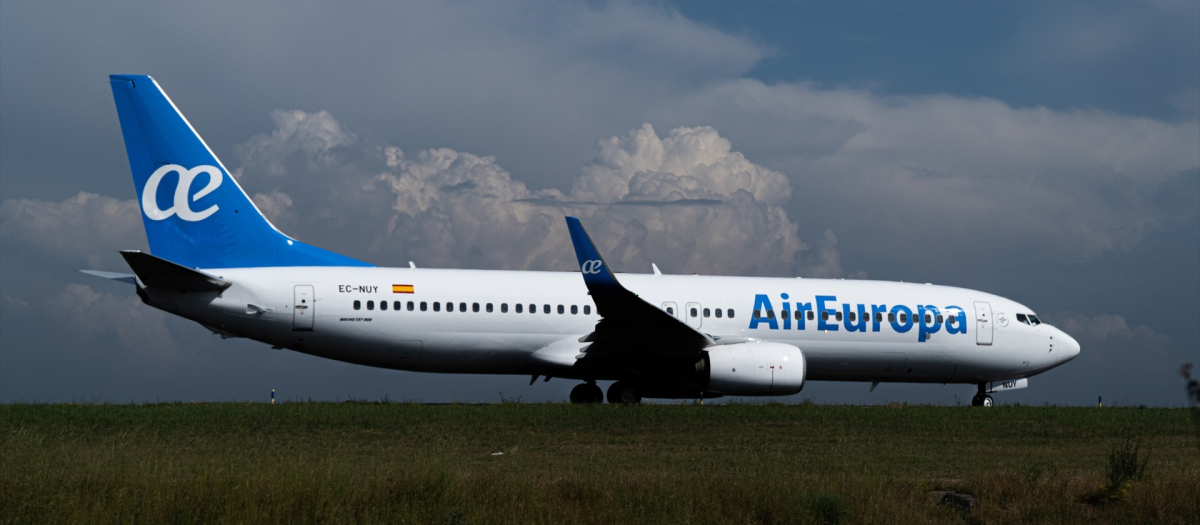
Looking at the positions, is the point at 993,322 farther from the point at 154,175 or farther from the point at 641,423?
the point at 154,175

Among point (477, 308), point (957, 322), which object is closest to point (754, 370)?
point (477, 308)

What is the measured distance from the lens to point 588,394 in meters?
23.8

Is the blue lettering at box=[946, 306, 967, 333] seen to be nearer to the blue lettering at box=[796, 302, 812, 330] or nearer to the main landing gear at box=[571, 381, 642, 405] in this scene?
the blue lettering at box=[796, 302, 812, 330]

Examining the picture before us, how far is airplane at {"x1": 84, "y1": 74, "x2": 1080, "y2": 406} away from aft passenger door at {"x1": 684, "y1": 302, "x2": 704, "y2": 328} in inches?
1.1

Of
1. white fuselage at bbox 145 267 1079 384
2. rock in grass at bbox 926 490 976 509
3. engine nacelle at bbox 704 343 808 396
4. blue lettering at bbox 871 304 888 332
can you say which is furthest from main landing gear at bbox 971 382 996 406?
rock in grass at bbox 926 490 976 509

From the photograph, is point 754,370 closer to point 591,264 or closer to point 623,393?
point 623,393

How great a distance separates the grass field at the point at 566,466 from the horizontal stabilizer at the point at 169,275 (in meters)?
2.57

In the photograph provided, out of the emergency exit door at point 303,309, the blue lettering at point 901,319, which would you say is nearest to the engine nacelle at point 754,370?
the blue lettering at point 901,319

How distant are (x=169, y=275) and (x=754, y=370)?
11664 millimetres

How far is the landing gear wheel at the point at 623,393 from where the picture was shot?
76.1 feet

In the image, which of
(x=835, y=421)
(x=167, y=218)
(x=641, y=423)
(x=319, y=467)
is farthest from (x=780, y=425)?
(x=167, y=218)

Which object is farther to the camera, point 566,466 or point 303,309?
point 303,309

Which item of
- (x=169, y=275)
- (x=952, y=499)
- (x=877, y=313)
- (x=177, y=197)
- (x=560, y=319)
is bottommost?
(x=952, y=499)

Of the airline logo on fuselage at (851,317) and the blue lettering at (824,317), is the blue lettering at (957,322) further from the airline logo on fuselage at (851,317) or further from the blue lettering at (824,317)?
the blue lettering at (824,317)
